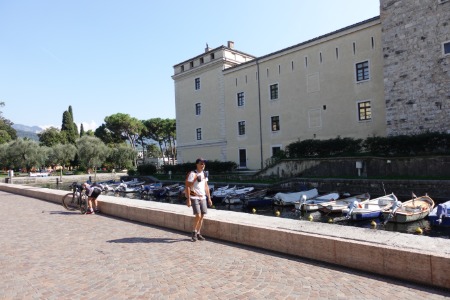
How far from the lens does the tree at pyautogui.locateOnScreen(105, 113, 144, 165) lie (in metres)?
75.5

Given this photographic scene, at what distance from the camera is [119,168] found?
6469 centimetres

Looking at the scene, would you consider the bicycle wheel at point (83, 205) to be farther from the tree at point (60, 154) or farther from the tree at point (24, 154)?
the tree at point (60, 154)

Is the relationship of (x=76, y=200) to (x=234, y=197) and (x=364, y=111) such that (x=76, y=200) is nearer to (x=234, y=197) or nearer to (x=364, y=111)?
(x=234, y=197)

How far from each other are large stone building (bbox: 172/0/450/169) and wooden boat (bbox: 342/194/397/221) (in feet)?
35.6

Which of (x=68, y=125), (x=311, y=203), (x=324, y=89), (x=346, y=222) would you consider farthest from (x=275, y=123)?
(x=68, y=125)

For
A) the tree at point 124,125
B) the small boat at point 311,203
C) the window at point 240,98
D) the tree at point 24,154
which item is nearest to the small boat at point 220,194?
the small boat at point 311,203

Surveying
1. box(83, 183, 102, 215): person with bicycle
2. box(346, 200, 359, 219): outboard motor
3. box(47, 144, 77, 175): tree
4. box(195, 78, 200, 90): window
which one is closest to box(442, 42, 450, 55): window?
box(346, 200, 359, 219): outboard motor

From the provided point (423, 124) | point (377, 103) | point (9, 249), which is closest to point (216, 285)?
point (9, 249)

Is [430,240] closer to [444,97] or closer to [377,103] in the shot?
[444,97]

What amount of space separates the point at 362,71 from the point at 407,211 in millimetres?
17388

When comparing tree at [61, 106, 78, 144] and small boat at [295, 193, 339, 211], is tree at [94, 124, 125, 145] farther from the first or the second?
small boat at [295, 193, 339, 211]

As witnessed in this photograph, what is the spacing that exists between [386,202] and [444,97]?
11.6m

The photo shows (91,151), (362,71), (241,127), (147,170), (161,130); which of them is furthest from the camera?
(161,130)

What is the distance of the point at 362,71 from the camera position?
91.3ft
